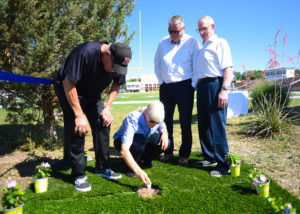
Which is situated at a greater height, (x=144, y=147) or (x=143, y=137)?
(x=143, y=137)

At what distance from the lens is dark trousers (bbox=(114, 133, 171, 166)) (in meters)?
2.79

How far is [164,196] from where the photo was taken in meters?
2.40

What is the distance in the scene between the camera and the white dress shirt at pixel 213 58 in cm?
274

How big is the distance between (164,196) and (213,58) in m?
1.65

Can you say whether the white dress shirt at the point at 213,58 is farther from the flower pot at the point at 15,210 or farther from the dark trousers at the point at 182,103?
the flower pot at the point at 15,210

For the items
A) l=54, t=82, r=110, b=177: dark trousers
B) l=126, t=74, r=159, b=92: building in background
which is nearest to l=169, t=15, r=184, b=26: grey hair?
l=54, t=82, r=110, b=177: dark trousers

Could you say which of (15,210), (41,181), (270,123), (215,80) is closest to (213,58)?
(215,80)

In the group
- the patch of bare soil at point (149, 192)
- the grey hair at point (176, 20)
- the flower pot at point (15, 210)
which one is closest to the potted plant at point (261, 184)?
the patch of bare soil at point (149, 192)

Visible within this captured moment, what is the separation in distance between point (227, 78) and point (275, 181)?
132 cm

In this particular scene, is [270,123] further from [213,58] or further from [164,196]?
[164,196]

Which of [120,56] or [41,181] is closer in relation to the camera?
[120,56]

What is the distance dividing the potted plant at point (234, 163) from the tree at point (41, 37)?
2938mm

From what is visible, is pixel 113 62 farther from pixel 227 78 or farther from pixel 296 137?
pixel 296 137

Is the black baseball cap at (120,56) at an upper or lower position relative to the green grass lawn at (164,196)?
upper
